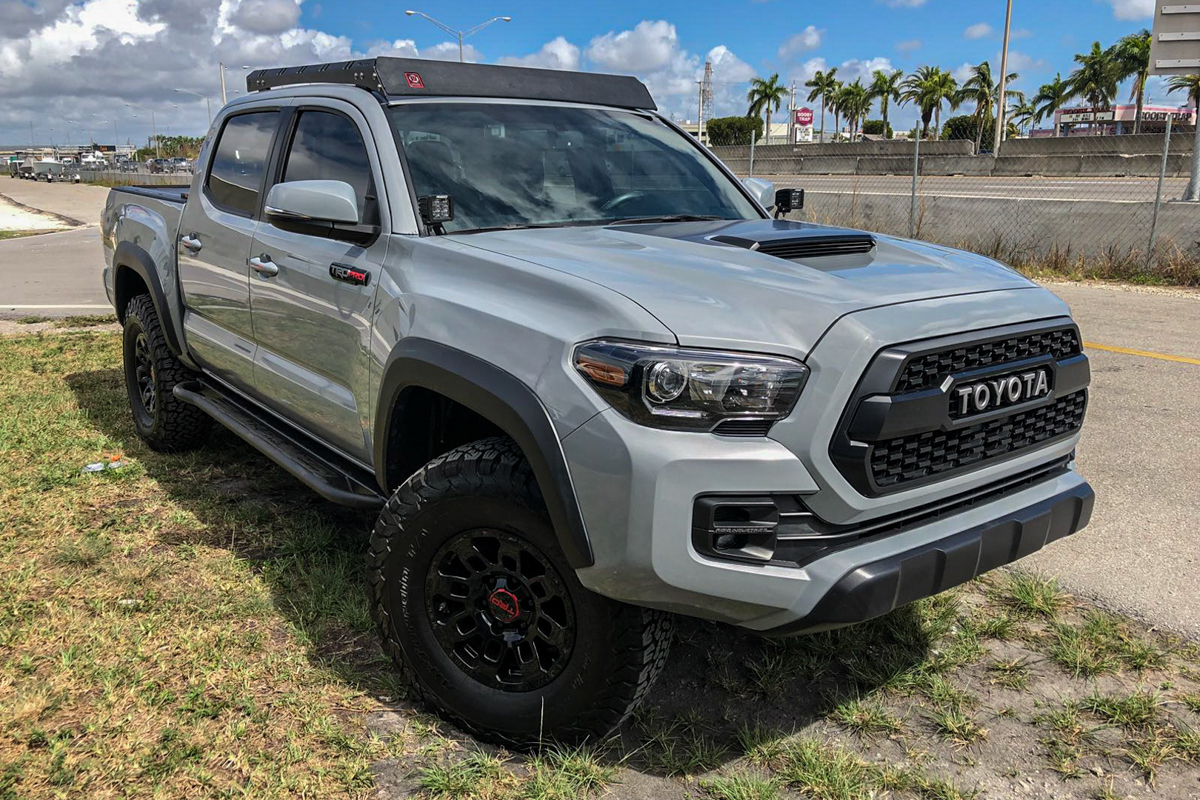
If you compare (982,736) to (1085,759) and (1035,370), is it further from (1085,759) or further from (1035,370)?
(1035,370)

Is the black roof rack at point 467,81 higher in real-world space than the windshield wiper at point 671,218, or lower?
higher

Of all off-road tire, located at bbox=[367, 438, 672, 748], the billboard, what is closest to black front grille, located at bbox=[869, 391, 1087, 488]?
off-road tire, located at bbox=[367, 438, 672, 748]

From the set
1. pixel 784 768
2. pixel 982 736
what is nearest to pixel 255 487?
pixel 784 768

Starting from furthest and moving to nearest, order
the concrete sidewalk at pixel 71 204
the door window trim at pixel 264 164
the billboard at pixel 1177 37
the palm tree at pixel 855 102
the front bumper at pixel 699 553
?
the palm tree at pixel 855 102
the concrete sidewalk at pixel 71 204
the billboard at pixel 1177 37
the door window trim at pixel 264 164
the front bumper at pixel 699 553

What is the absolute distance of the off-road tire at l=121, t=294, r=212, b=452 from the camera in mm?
5195

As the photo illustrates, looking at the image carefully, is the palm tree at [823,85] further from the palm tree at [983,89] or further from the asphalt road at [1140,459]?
the asphalt road at [1140,459]

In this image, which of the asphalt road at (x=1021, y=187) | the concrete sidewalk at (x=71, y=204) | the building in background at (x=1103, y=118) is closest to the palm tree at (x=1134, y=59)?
the building in background at (x=1103, y=118)

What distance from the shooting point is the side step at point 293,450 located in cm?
338

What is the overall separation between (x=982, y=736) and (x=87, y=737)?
2.58 metres

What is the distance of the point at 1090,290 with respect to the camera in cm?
1134

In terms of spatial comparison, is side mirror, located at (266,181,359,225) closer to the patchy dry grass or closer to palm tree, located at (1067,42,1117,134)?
the patchy dry grass

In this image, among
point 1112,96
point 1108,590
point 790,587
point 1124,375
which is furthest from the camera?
point 1112,96

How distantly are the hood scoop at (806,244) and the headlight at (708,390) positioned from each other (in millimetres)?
686

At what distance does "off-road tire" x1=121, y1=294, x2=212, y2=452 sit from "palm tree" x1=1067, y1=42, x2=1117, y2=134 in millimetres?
83868
